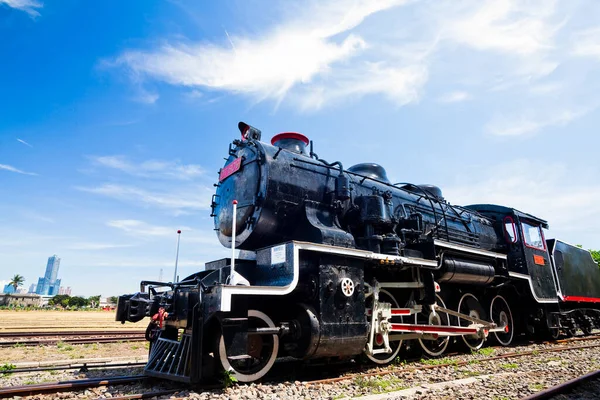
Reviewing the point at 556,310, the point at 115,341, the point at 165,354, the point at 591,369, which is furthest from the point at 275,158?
the point at 556,310

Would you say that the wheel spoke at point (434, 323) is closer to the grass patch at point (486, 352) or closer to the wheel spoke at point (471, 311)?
the wheel spoke at point (471, 311)

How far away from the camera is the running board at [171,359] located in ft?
15.0

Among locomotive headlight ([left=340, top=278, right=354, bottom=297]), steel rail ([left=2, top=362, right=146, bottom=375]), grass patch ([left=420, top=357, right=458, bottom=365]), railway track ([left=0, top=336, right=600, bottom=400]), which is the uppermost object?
locomotive headlight ([left=340, top=278, right=354, bottom=297])

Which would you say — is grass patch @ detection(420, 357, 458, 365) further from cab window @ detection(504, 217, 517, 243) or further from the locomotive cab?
cab window @ detection(504, 217, 517, 243)

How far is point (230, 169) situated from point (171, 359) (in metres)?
3.03

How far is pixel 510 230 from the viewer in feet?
33.8

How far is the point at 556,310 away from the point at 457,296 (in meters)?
4.92

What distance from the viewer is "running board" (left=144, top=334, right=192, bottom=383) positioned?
181 inches

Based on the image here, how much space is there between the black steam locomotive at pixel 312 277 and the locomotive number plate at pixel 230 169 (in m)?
0.04

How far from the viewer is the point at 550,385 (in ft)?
16.2

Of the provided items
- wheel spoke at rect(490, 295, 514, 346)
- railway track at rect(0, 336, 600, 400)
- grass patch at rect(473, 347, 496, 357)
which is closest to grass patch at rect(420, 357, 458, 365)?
railway track at rect(0, 336, 600, 400)

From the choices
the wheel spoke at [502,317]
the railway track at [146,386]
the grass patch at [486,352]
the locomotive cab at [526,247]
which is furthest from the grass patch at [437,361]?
the locomotive cab at [526,247]

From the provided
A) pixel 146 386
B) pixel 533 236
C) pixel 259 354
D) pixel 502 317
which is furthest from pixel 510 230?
pixel 146 386

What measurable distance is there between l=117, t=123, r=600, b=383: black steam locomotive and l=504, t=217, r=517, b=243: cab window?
3.53ft
